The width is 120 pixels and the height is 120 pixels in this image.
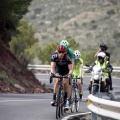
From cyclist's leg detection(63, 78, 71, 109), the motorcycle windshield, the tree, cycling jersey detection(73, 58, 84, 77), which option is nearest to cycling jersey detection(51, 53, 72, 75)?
cyclist's leg detection(63, 78, 71, 109)

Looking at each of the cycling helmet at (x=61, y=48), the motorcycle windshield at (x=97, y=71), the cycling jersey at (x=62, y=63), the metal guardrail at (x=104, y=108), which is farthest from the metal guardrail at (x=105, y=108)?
the motorcycle windshield at (x=97, y=71)

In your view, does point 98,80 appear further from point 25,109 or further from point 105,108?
point 105,108

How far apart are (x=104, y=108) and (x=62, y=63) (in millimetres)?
4493

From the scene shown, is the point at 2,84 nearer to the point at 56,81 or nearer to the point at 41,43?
the point at 56,81

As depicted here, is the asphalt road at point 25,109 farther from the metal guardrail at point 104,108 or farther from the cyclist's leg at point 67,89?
the metal guardrail at point 104,108

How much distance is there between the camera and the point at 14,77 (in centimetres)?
2520

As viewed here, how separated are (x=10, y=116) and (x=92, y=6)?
7556 centimetres

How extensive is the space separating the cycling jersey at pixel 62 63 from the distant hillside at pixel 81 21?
174ft

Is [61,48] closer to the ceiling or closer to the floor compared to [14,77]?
closer to the ceiling

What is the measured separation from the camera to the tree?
25.2m

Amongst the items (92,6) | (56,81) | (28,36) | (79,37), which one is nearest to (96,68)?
(56,81)

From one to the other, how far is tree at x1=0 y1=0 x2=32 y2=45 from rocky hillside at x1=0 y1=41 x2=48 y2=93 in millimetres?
1300

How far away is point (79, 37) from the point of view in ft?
256

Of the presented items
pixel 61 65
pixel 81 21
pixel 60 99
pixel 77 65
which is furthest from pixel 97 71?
pixel 81 21
